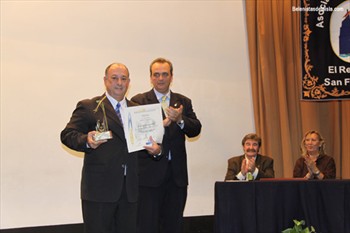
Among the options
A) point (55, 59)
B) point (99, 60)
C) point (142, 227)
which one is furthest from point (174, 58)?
point (142, 227)

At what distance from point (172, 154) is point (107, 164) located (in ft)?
2.66

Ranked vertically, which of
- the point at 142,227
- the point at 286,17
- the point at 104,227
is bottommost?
the point at 142,227

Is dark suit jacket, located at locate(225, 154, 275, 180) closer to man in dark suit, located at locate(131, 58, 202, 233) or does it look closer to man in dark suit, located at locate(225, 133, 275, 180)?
man in dark suit, located at locate(225, 133, 275, 180)

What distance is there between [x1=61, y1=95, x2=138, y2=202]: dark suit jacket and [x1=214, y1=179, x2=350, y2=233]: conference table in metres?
1.08

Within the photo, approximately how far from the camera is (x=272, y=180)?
12.9 ft

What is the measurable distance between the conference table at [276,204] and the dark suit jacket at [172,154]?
0.42 m

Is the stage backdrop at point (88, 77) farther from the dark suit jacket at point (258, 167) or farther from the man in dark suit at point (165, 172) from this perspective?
the man in dark suit at point (165, 172)

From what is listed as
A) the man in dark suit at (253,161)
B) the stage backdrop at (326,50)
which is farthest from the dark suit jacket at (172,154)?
the stage backdrop at (326,50)

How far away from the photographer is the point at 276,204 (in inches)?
155

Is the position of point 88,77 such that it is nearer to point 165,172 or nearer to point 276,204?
point 165,172

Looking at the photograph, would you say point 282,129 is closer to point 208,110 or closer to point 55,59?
point 208,110

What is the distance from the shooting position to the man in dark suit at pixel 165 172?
3695 mm

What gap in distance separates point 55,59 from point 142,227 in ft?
7.12

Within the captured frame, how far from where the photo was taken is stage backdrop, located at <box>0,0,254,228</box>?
4840 mm
